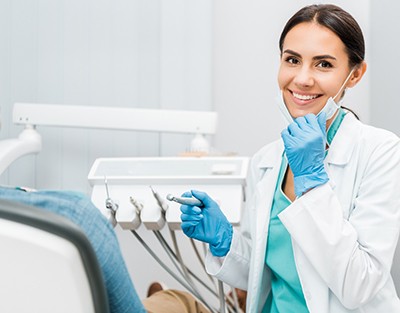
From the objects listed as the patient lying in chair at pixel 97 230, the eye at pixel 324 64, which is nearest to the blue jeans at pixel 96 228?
the patient lying in chair at pixel 97 230

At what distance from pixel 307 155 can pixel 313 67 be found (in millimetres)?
222

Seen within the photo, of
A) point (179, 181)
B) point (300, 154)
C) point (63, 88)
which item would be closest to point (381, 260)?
point (300, 154)

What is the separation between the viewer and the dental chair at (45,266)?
525 mm

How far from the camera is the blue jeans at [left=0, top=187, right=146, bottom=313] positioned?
567 mm

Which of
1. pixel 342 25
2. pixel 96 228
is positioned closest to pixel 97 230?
pixel 96 228

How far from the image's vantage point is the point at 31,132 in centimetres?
171

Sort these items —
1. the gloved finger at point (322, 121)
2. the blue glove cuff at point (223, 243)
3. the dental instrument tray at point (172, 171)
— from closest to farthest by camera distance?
1. the gloved finger at point (322, 121)
2. the blue glove cuff at point (223, 243)
3. the dental instrument tray at point (172, 171)

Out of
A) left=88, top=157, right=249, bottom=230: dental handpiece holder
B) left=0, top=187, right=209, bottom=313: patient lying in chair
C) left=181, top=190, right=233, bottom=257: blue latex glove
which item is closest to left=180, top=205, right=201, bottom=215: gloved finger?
left=181, top=190, right=233, bottom=257: blue latex glove

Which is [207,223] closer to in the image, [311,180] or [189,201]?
[189,201]

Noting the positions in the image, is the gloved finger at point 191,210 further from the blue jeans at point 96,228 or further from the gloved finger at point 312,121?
the blue jeans at point 96,228

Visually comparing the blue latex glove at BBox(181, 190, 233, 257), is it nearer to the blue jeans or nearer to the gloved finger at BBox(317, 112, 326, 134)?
the gloved finger at BBox(317, 112, 326, 134)

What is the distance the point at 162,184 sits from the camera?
4.79 feet

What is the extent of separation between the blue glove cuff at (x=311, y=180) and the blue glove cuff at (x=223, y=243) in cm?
26

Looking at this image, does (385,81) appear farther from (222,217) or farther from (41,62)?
(41,62)
